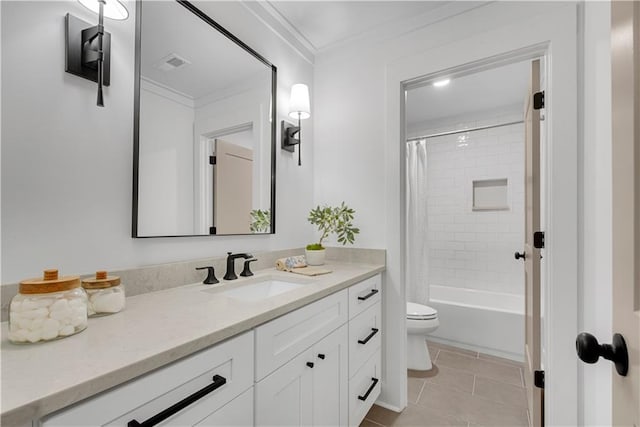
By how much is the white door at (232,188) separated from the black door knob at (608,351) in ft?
4.45

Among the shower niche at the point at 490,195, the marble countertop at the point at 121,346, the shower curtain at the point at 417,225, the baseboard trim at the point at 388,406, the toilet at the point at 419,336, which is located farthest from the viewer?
the shower niche at the point at 490,195

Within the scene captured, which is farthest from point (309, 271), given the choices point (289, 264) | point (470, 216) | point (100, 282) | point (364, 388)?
point (470, 216)

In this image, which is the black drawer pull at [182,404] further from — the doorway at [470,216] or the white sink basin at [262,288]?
the doorway at [470,216]

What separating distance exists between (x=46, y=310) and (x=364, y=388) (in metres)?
1.45

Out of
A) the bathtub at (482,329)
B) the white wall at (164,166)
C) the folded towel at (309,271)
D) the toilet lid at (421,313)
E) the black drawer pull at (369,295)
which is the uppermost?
the white wall at (164,166)

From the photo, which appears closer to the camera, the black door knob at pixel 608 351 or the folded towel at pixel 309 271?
the black door knob at pixel 608 351

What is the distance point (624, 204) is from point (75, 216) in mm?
1427

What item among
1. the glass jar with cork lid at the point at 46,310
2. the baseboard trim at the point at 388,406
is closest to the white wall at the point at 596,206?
the baseboard trim at the point at 388,406

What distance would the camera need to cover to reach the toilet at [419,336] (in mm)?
2260

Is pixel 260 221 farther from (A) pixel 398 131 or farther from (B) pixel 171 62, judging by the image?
(A) pixel 398 131

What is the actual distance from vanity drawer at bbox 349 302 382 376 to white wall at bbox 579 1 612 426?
0.92 meters

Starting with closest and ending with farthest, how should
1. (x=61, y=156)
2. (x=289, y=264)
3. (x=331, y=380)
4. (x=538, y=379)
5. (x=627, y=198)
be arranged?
(x=627, y=198)
(x=61, y=156)
(x=331, y=380)
(x=538, y=379)
(x=289, y=264)

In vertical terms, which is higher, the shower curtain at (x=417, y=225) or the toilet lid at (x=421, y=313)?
the shower curtain at (x=417, y=225)

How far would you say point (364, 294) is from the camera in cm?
160
